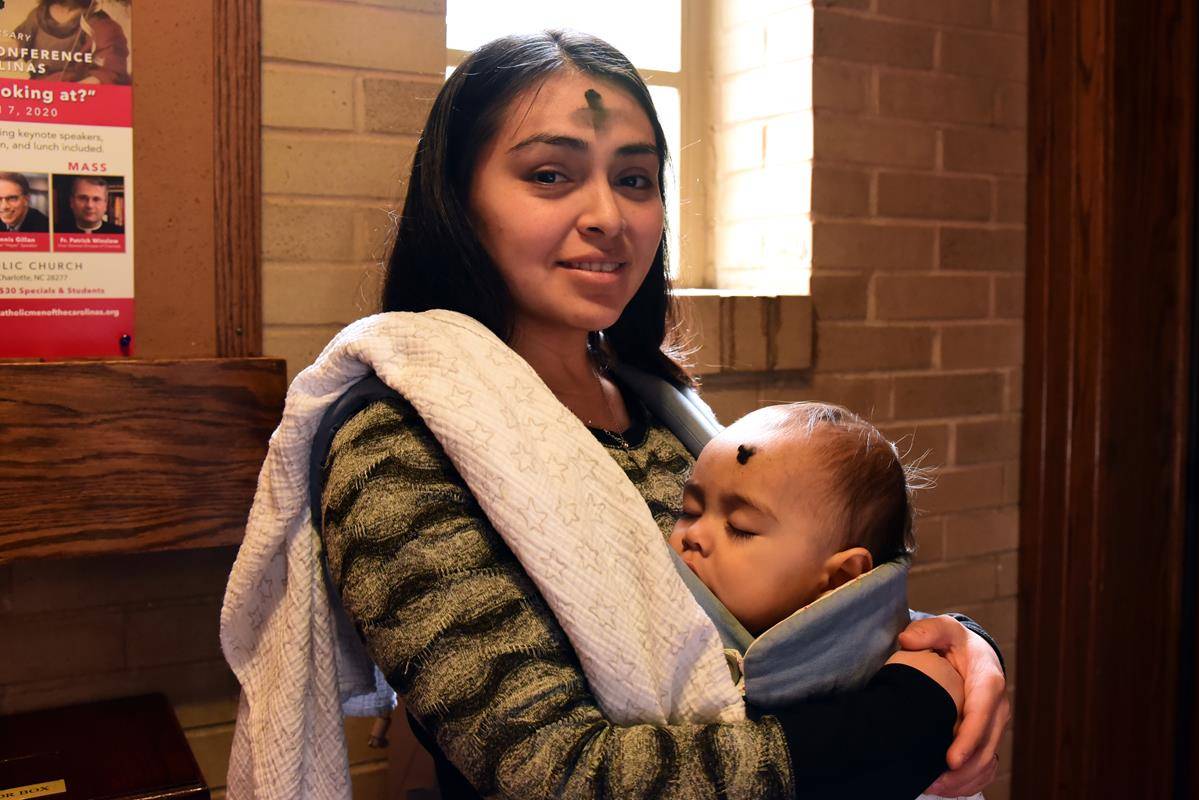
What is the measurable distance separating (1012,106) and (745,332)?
856mm

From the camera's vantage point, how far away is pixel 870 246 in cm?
223

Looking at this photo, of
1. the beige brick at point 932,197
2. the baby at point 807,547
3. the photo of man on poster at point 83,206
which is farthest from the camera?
the beige brick at point 932,197

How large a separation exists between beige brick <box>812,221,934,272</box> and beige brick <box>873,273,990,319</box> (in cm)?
3

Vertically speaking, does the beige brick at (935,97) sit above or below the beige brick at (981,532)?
above

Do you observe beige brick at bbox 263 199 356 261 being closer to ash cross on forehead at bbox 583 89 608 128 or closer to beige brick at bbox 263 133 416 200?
beige brick at bbox 263 133 416 200

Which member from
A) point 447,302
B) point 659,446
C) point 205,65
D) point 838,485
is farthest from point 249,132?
point 838,485

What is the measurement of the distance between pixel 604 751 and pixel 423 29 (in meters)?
1.18

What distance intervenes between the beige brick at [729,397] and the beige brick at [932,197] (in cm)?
47

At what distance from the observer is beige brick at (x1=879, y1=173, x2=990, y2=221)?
2250mm

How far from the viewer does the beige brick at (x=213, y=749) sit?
1.69 meters

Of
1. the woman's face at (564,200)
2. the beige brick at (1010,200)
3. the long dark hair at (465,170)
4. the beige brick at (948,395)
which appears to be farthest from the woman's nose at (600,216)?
the beige brick at (1010,200)

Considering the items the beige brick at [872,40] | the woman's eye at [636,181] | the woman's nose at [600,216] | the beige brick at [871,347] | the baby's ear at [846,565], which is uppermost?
the beige brick at [872,40]

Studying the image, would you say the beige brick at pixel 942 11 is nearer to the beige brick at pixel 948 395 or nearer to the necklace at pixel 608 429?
the beige brick at pixel 948 395

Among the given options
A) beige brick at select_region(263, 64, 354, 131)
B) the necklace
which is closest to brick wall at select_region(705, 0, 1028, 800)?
the necklace
